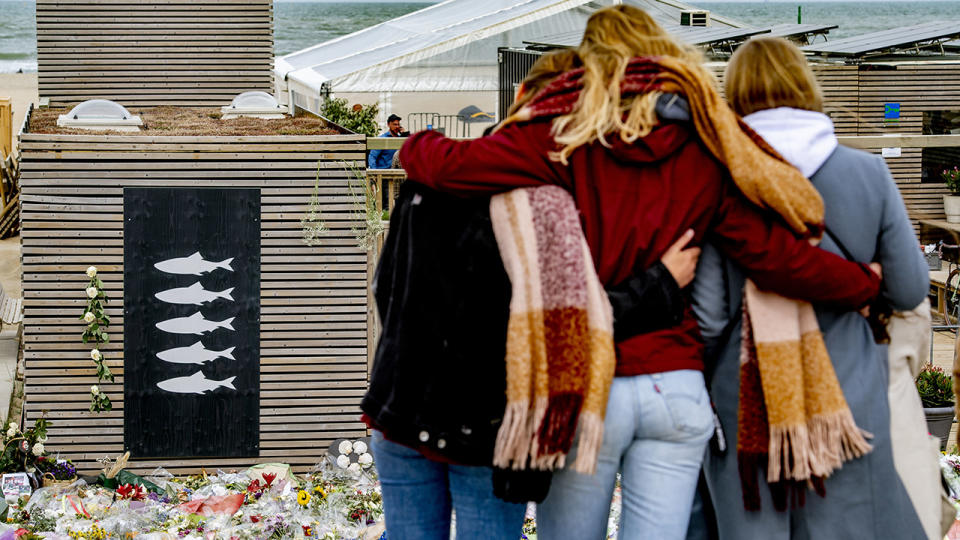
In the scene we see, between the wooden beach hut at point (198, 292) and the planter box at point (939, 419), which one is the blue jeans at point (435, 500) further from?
the planter box at point (939, 419)

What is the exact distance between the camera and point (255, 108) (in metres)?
9.28

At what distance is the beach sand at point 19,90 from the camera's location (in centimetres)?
4134

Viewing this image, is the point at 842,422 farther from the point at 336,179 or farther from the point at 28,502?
the point at 336,179

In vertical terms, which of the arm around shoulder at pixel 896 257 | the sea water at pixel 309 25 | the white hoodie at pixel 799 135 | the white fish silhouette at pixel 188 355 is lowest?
the white fish silhouette at pixel 188 355

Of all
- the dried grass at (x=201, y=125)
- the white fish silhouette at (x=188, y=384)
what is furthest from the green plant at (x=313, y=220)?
the white fish silhouette at (x=188, y=384)

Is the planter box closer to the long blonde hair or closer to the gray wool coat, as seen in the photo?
the gray wool coat

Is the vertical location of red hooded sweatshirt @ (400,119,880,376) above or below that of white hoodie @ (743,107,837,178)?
below

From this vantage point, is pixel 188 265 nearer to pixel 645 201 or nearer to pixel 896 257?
Result: pixel 645 201

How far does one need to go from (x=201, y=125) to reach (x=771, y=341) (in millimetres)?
6411

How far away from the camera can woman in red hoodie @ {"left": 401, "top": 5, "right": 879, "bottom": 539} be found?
2.26 meters

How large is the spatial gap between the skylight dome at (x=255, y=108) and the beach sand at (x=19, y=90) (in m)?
29.7

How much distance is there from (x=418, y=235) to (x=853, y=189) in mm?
986

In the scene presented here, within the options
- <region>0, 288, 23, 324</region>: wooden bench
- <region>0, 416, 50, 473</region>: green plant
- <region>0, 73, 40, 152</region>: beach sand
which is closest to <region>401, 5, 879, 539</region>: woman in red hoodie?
<region>0, 416, 50, 473</region>: green plant

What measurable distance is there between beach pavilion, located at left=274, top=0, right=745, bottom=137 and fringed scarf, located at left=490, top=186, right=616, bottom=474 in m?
17.8
